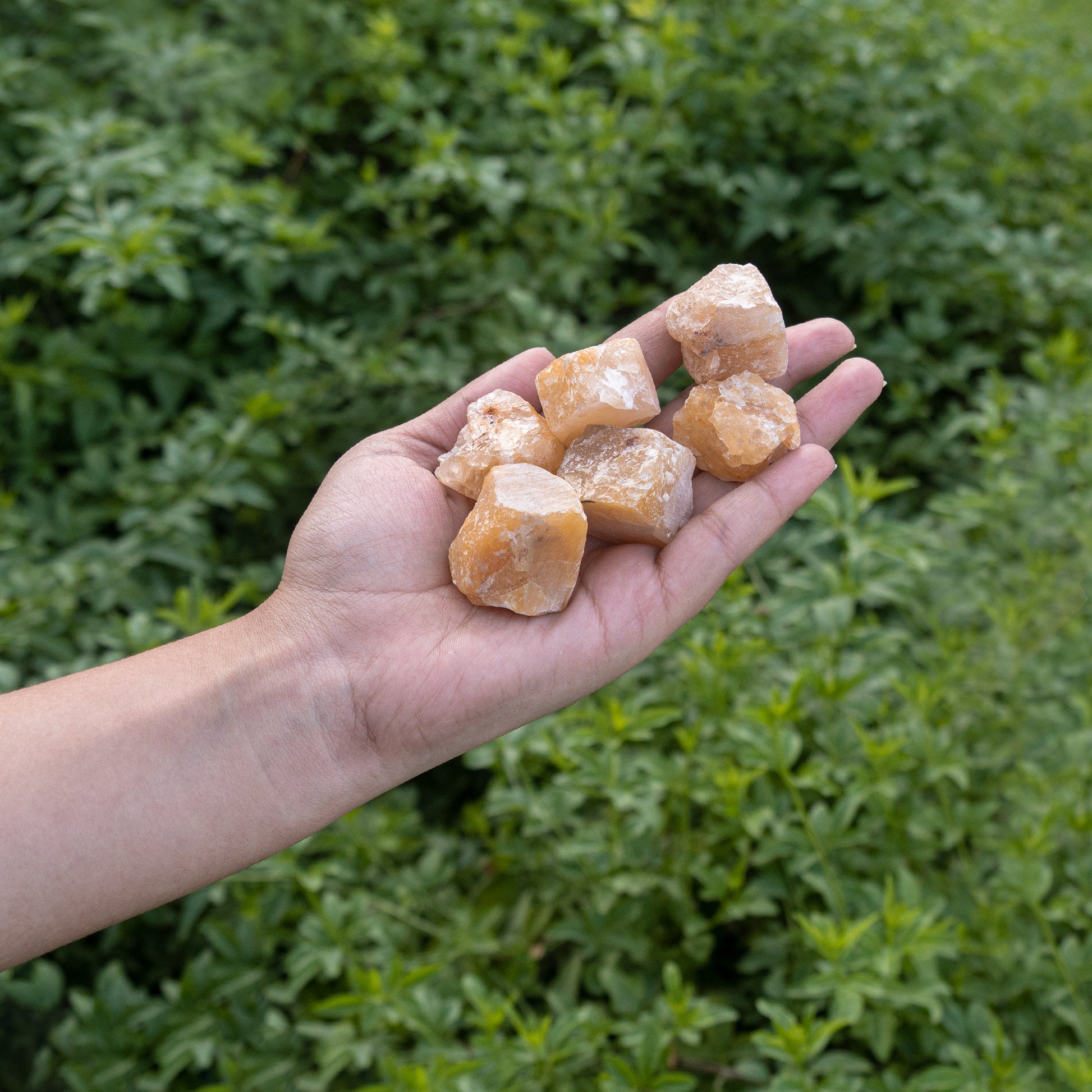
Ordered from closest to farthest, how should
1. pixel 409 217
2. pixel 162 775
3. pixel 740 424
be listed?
pixel 162 775 < pixel 740 424 < pixel 409 217

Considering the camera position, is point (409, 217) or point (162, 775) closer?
point (162, 775)

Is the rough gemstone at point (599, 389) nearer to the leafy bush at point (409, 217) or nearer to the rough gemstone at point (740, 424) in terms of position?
the rough gemstone at point (740, 424)

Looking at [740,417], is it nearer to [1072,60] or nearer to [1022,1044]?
[1022,1044]

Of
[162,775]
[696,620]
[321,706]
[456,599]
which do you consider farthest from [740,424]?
[162,775]

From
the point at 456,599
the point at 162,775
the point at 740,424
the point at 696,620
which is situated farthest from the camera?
the point at 696,620

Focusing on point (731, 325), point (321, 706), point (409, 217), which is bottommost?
point (321, 706)

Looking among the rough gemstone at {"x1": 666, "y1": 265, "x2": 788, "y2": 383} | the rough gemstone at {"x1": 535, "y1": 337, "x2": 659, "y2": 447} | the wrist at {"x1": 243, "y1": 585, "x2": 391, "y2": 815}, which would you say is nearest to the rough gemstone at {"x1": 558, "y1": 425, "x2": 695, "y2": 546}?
the rough gemstone at {"x1": 535, "y1": 337, "x2": 659, "y2": 447}

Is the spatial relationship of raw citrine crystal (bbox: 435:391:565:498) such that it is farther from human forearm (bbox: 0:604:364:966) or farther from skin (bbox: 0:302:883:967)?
human forearm (bbox: 0:604:364:966)

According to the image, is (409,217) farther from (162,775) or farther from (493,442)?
(162,775)
